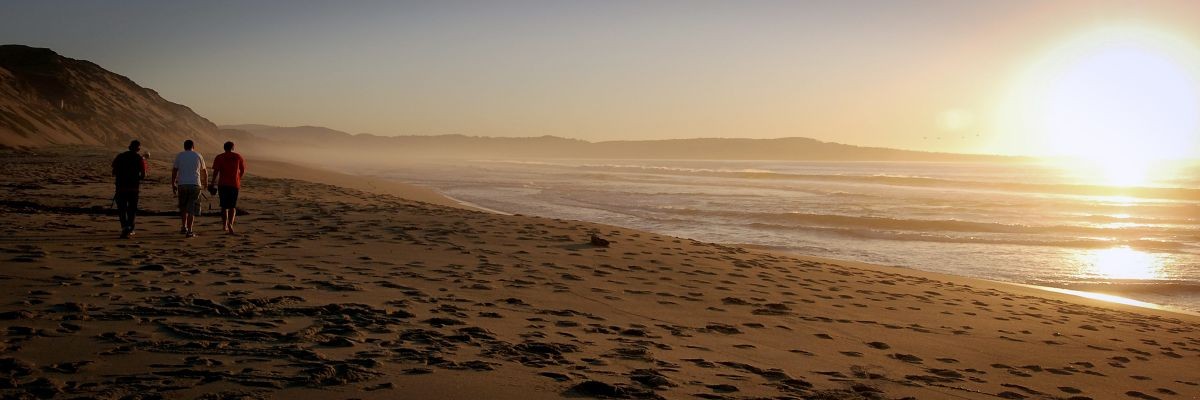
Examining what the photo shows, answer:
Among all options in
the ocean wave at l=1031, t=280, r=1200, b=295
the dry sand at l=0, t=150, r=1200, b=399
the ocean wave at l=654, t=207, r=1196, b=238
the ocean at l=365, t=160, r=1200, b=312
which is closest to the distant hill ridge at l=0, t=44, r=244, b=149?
the ocean at l=365, t=160, r=1200, b=312

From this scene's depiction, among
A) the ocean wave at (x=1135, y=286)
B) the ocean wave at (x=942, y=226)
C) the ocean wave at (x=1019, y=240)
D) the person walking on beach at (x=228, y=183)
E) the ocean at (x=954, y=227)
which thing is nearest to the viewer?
the person walking on beach at (x=228, y=183)

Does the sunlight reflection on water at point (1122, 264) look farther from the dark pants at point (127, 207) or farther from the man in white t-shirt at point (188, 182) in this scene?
the dark pants at point (127, 207)

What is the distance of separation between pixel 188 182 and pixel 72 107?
5195 cm

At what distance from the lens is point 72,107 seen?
52625 millimetres

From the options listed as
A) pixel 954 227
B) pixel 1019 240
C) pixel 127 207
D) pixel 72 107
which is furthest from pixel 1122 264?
pixel 72 107

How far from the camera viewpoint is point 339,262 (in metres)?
8.38

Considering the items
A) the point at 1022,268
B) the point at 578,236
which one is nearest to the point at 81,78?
the point at 578,236

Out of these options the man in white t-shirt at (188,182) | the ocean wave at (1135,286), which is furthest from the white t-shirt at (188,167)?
the ocean wave at (1135,286)

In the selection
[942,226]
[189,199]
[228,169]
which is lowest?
[942,226]

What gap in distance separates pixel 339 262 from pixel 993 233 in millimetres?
17302

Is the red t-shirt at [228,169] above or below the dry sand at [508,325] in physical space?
above

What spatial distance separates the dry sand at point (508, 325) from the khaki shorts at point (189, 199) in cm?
46

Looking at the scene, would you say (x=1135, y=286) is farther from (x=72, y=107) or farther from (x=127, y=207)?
(x=72, y=107)

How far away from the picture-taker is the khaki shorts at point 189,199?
400 inches
